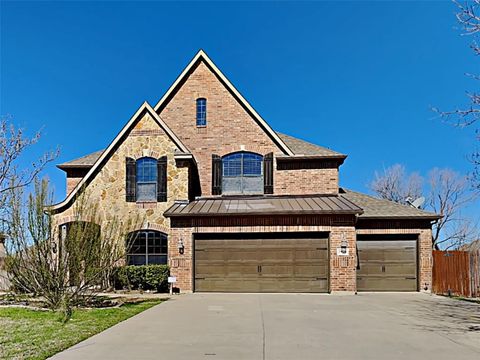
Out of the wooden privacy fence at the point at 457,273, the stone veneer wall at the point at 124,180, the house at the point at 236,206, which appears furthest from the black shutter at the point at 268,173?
the wooden privacy fence at the point at 457,273

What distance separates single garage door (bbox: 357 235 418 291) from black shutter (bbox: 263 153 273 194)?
515cm

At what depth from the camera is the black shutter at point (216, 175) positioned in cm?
2048

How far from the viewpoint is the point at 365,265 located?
18016mm

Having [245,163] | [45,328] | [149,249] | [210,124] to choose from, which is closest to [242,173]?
[245,163]

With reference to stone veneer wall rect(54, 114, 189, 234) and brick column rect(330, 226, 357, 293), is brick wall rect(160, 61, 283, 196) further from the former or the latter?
brick column rect(330, 226, 357, 293)

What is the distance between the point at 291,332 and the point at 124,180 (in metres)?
12.4

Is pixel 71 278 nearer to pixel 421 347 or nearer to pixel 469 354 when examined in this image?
pixel 421 347

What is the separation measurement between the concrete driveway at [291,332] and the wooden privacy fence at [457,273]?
3.31 metres

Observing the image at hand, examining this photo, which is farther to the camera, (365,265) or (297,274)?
(365,265)

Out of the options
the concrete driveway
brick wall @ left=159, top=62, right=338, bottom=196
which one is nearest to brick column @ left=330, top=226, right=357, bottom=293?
the concrete driveway

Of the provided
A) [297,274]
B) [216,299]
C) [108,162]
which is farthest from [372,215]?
[108,162]

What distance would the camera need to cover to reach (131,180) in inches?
741

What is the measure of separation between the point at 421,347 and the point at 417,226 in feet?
37.5

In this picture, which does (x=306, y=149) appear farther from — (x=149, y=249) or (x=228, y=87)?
(x=149, y=249)
